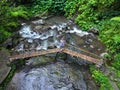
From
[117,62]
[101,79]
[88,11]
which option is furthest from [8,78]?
[88,11]

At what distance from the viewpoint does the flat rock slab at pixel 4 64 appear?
1167cm

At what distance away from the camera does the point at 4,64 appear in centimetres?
1256

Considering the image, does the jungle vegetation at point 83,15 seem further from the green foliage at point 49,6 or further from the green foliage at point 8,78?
the green foliage at point 8,78

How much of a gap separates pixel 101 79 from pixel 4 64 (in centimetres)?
556

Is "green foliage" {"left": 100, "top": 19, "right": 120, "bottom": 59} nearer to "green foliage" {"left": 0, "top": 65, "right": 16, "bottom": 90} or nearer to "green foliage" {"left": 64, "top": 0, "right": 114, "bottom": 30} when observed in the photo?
"green foliage" {"left": 64, "top": 0, "right": 114, "bottom": 30}

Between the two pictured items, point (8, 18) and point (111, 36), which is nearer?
point (111, 36)

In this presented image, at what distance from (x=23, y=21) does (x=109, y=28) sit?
8136 mm

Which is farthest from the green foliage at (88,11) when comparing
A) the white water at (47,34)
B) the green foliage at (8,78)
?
the green foliage at (8,78)

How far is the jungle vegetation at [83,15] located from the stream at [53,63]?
2.26 feet

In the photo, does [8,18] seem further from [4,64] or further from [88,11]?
[88,11]

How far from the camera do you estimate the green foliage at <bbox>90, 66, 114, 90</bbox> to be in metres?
10.9

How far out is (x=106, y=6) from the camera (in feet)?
61.0

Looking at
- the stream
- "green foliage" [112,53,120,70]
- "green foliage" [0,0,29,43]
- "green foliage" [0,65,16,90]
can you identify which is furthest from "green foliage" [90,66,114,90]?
"green foliage" [0,0,29,43]

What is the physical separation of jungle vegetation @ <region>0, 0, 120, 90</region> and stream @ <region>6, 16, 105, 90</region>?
69 centimetres
